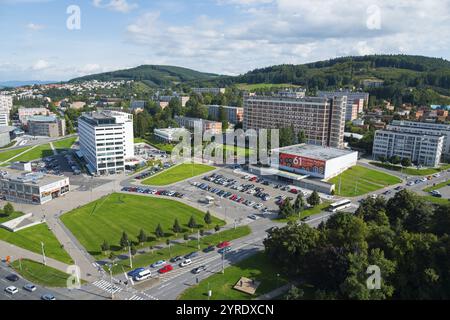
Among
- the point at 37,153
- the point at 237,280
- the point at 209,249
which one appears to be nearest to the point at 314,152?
the point at 209,249

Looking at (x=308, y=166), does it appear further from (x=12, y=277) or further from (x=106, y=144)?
(x=12, y=277)

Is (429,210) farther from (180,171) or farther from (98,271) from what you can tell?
(180,171)

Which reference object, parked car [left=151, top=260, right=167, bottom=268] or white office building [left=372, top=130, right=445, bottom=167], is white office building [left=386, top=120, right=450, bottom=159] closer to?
white office building [left=372, top=130, right=445, bottom=167]

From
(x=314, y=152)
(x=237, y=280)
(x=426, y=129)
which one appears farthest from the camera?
(x=426, y=129)

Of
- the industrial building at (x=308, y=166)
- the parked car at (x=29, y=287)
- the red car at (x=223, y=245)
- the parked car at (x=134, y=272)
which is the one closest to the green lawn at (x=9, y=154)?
the industrial building at (x=308, y=166)

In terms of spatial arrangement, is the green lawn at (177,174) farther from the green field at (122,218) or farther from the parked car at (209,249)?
the parked car at (209,249)
